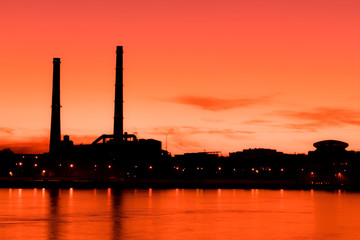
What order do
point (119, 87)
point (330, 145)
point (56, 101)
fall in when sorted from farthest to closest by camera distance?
point (330, 145) < point (119, 87) < point (56, 101)

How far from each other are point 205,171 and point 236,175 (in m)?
→ 7.38

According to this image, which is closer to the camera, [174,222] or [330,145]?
[174,222]

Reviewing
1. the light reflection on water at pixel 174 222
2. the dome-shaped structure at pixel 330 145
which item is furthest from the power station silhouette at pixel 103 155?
the light reflection on water at pixel 174 222

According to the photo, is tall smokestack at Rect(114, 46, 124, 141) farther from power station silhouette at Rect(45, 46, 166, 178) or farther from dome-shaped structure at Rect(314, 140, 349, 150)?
dome-shaped structure at Rect(314, 140, 349, 150)

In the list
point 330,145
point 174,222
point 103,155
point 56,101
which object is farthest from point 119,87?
point 174,222

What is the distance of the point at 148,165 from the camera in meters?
140

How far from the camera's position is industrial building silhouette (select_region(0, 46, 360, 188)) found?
122 meters

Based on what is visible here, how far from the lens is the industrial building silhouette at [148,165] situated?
121625 mm

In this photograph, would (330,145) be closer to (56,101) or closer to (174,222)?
(56,101)

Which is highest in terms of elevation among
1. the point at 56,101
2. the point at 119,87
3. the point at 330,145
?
the point at 119,87

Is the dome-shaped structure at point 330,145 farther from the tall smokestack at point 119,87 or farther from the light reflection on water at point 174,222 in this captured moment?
the light reflection on water at point 174,222

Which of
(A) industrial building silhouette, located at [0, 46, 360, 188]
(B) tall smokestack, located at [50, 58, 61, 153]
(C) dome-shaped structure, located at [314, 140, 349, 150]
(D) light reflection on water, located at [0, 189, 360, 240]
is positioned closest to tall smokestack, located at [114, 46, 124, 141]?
(A) industrial building silhouette, located at [0, 46, 360, 188]

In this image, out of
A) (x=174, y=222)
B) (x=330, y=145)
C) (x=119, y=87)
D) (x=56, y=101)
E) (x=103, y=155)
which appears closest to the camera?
(x=174, y=222)

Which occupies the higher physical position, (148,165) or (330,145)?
(330,145)
